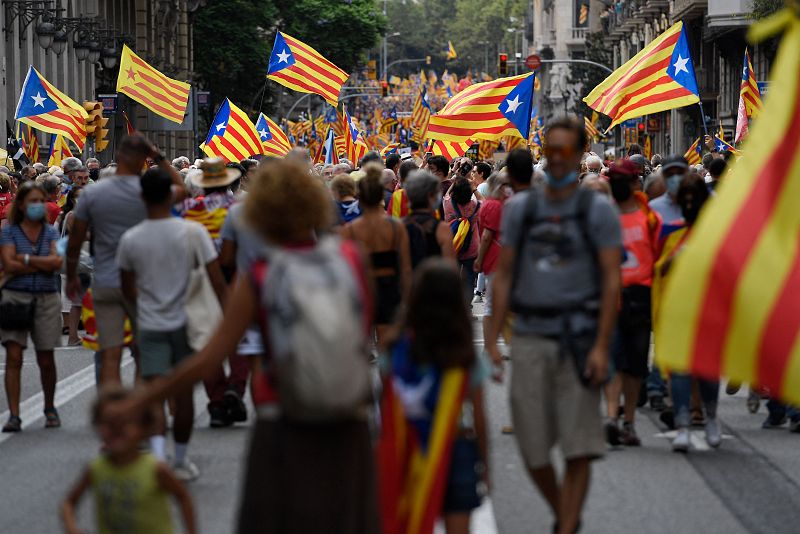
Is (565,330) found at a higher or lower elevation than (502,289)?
lower

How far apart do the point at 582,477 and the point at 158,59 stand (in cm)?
5198

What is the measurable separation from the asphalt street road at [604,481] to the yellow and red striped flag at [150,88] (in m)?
11.6

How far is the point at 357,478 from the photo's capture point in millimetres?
5598

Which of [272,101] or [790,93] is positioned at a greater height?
[272,101]

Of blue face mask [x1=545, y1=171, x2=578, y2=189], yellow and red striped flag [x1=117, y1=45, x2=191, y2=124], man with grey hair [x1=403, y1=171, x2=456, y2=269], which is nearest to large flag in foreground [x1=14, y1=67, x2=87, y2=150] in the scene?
yellow and red striped flag [x1=117, y1=45, x2=191, y2=124]

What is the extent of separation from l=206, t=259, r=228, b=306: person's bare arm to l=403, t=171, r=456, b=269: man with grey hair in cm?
252

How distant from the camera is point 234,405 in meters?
12.3

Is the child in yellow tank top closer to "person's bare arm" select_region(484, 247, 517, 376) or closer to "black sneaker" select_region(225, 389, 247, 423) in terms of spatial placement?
"person's bare arm" select_region(484, 247, 517, 376)

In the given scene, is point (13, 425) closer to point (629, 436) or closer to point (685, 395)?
point (629, 436)

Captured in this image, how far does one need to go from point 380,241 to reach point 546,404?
3.64 meters

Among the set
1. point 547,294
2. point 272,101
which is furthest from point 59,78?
point 547,294

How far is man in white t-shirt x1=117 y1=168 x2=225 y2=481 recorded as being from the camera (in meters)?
9.57

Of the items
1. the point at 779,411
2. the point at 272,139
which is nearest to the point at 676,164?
the point at 779,411

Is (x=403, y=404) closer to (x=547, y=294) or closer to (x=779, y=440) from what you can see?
(x=547, y=294)
